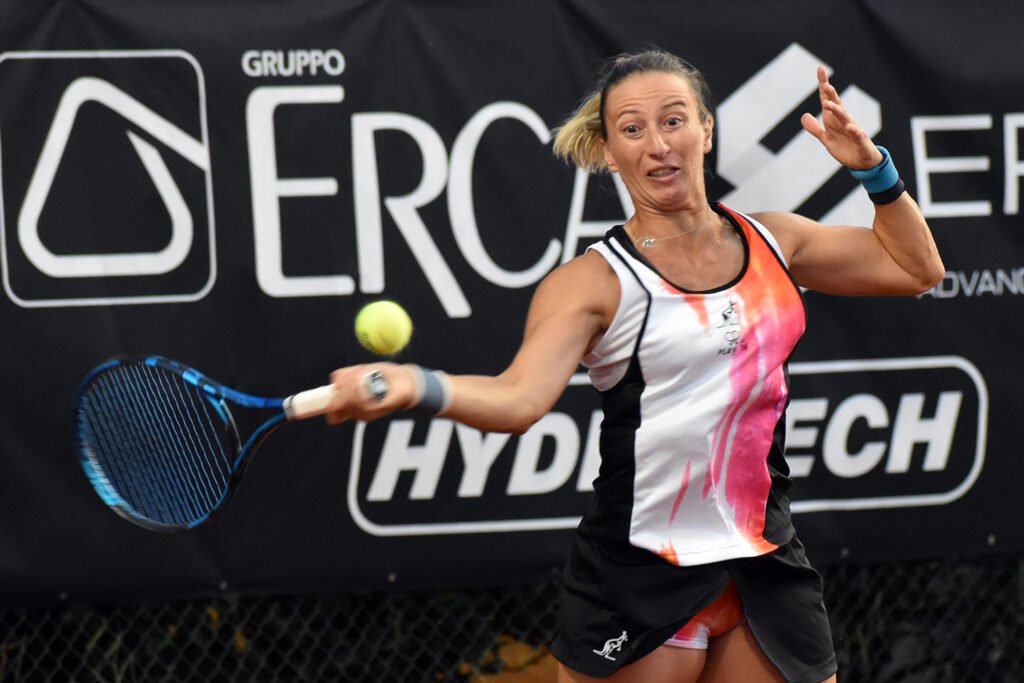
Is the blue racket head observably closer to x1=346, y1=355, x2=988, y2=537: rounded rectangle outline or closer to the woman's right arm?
the woman's right arm

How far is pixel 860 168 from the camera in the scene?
8.71ft

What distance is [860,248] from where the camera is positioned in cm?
276

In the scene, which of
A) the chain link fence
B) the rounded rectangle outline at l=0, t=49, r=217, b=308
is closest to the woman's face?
the rounded rectangle outline at l=0, t=49, r=217, b=308

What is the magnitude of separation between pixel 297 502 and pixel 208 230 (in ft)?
2.52

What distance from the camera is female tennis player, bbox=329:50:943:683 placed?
251cm

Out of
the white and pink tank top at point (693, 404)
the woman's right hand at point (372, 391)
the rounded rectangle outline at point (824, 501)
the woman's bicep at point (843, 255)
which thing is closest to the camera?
the woman's right hand at point (372, 391)

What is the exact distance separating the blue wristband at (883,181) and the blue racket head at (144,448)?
4.17 feet

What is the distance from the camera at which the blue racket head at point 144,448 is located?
263 cm

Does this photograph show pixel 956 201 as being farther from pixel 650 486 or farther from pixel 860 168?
pixel 650 486

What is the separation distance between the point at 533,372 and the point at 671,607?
0.53 meters

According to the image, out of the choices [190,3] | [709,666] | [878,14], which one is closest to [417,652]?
[709,666]

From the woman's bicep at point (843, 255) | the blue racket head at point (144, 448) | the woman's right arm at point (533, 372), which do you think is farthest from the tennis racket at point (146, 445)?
the woman's bicep at point (843, 255)

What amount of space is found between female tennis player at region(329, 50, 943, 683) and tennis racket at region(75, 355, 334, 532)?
2.12 ft

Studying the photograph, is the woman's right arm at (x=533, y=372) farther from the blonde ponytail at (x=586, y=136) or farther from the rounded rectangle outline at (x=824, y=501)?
the rounded rectangle outline at (x=824, y=501)
